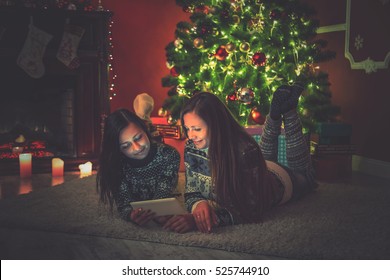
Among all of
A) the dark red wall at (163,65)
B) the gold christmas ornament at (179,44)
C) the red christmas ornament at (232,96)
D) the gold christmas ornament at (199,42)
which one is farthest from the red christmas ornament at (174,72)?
the dark red wall at (163,65)

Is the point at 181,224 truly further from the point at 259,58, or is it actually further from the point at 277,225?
the point at 259,58

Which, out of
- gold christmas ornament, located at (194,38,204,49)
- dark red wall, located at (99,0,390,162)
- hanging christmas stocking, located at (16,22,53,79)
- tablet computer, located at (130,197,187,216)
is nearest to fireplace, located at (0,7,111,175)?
hanging christmas stocking, located at (16,22,53,79)

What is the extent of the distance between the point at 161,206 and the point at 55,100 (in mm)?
2221

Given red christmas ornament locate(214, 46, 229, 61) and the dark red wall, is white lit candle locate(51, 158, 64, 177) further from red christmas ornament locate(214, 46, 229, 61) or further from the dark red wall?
red christmas ornament locate(214, 46, 229, 61)

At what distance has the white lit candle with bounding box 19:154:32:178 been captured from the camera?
163 inches

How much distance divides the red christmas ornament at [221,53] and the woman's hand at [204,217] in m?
1.72

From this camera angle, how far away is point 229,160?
2615 millimetres

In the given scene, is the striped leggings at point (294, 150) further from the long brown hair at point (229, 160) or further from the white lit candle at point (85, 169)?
the white lit candle at point (85, 169)

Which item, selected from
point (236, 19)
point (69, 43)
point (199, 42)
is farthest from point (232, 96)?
point (69, 43)

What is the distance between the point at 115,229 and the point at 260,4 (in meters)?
2.24

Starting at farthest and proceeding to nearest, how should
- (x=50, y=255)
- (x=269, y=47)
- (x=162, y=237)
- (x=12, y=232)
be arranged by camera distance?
(x=269, y=47) < (x=12, y=232) < (x=162, y=237) < (x=50, y=255)

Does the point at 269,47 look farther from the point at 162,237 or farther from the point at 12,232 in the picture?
the point at 12,232

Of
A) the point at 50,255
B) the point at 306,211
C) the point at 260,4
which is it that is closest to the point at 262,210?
the point at 306,211

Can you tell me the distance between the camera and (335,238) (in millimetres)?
2527
